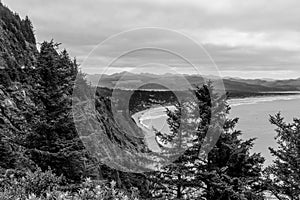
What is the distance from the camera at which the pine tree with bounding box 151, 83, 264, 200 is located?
666 inches

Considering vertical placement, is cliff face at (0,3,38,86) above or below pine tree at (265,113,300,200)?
above

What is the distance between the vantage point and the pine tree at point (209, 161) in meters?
16.9

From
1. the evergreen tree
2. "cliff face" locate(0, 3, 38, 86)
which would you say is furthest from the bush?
"cliff face" locate(0, 3, 38, 86)

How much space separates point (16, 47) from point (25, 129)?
25.7 m

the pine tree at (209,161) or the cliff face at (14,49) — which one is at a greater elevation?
the cliff face at (14,49)

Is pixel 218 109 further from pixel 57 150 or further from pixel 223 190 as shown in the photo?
pixel 57 150

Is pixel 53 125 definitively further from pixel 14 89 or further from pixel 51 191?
pixel 14 89

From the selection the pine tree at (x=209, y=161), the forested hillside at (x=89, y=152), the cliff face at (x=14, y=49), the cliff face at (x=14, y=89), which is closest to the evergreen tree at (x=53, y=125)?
the forested hillside at (x=89, y=152)

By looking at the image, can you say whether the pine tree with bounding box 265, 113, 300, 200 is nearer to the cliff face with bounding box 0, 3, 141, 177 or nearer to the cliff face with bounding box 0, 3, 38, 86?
the cliff face with bounding box 0, 3, 141, 177

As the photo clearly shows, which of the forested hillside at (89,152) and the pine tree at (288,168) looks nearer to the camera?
the forested hillside at (89,152)

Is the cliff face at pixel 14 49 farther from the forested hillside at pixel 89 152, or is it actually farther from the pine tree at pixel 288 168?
the pine tree at pixel 288 168

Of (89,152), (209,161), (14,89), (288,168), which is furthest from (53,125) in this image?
(14,89)

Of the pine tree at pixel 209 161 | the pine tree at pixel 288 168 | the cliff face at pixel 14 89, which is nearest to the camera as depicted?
the cliff face at pixel 14 89

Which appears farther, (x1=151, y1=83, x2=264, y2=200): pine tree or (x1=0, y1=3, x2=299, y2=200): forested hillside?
(x1=151, y1=83, x2=264, y2=200): pine tree
